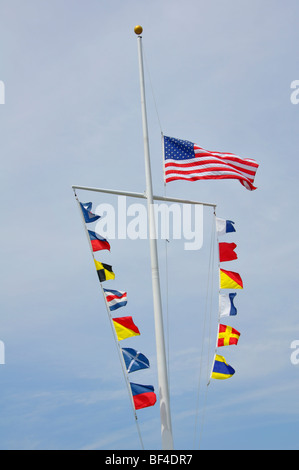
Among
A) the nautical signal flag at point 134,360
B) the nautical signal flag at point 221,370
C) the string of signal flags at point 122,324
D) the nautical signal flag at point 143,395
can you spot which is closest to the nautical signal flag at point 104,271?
the string of signal flags at point 122,324

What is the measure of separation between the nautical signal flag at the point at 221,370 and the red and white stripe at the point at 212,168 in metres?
6.20

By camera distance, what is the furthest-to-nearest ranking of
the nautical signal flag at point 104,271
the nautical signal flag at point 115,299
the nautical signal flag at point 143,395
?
the nautical signal flag at point 104,271, the nautical signal flag at point 115,299, the nautical signal flag at point 143,395

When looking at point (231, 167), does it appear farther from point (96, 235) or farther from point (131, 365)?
point (131, 365)

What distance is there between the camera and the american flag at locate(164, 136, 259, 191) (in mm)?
21156

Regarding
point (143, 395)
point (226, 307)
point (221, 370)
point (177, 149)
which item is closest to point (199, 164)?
point (177, 149)

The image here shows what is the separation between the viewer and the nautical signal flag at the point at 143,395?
18.3 metres

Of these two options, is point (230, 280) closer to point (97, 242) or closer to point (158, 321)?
point (158, 321)

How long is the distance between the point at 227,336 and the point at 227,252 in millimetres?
3012

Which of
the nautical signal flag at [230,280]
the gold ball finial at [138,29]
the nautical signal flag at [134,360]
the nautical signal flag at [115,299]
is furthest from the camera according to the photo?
the nautical signal flag at [230,280]

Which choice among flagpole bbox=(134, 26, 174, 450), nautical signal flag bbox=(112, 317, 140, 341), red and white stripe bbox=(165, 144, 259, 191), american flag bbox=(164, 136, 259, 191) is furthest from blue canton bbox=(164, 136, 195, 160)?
nautical signal flag bbox=(112, 317, 140, 341)

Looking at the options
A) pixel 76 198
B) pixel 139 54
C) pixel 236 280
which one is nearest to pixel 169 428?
pixel 236 280

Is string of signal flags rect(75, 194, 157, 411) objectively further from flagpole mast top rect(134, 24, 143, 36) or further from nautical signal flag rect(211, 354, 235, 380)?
flagpole mast top rect(134, 24, 143, 36)

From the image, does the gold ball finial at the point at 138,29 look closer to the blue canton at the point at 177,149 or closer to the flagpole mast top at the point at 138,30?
the flagpole mast top at the point at 138,30

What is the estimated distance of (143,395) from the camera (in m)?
18.3
